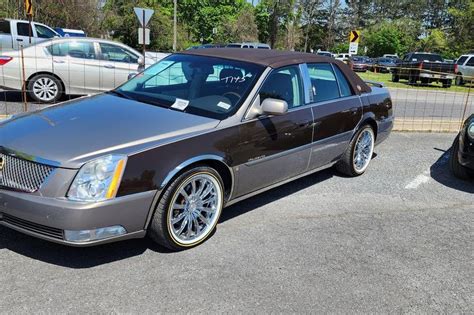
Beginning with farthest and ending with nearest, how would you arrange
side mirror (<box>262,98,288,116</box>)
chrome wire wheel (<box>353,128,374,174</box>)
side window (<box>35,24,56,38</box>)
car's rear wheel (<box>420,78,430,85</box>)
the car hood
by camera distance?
car's rear wheel (<box>420,78,430,85</box>)
side window (<box>35,24,56,38</box>)
chrome wire wheel (<box>353,128,374,174</box>)
side mirror (<box>262,98,288,116</box>)
the car hood

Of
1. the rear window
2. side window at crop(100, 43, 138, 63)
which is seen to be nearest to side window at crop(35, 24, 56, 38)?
the rear window

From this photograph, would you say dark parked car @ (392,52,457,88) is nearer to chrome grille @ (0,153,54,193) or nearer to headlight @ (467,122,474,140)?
headlight @ (467,122,474,140)

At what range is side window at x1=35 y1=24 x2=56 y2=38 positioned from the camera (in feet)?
61.9

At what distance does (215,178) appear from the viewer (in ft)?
12.8

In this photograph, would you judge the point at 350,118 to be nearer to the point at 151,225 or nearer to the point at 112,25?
the point at 151,225

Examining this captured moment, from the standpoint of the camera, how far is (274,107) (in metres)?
4.14

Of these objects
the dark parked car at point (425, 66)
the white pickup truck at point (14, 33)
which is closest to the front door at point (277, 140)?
the white pickup truck at point (14, 33)

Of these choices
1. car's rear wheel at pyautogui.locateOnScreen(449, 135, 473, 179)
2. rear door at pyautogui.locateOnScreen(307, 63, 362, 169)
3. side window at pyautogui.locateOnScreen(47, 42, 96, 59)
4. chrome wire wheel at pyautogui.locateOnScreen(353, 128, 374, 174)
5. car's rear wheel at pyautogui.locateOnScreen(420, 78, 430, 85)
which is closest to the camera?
rear door at pyautogui.locateOnScreen(307, 63, 362, 169)

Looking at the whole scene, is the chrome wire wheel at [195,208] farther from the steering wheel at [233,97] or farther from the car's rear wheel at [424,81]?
the car's rear wheel at [424,81]

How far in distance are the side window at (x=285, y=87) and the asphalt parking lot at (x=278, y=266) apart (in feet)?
3.73

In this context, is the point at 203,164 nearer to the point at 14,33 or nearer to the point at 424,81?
the point at 14,33

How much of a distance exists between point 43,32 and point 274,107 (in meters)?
17.7

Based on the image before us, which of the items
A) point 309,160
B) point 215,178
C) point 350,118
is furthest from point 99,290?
point 350,118

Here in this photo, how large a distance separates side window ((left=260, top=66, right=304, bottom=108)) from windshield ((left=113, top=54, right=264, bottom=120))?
5.6 inches
